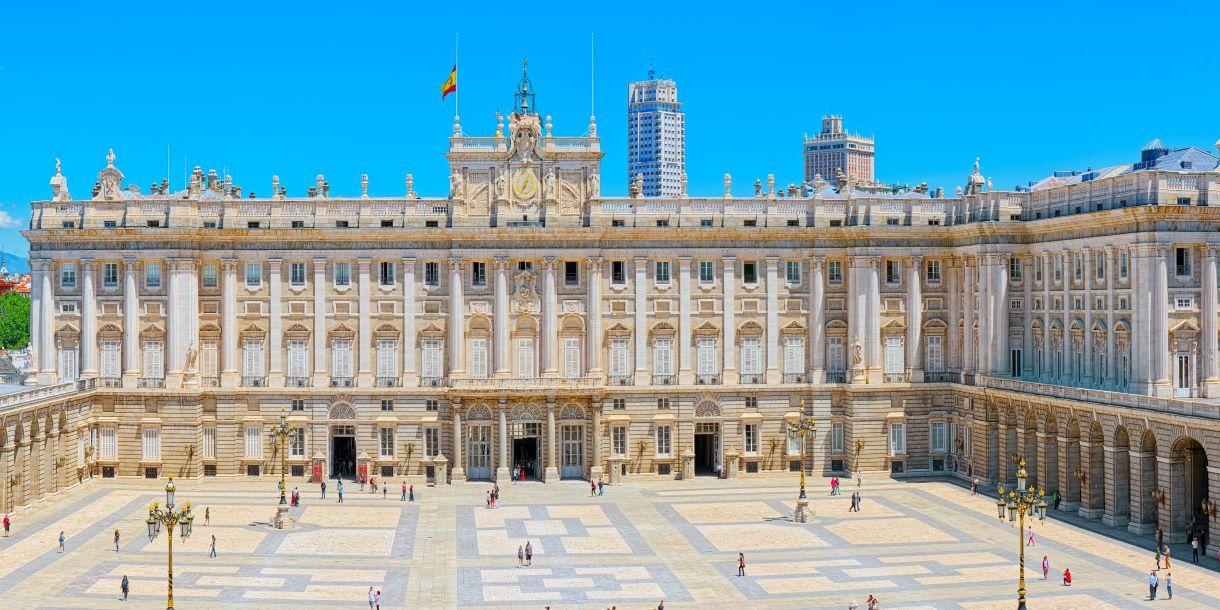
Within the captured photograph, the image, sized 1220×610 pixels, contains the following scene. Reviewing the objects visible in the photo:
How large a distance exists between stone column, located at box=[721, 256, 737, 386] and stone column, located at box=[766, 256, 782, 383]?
203cm

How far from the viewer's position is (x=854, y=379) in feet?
263

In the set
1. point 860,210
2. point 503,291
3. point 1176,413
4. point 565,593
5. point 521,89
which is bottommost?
point 565,593

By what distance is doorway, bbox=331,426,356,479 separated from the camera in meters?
80.1

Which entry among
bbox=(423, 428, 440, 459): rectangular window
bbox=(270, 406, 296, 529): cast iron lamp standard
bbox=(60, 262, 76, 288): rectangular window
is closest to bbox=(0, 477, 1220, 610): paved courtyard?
bbox=(270, 406, 296, 529): cast iron lamp standard

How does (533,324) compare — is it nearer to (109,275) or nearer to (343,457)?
(343,457)

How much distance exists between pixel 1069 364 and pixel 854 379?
12.9m

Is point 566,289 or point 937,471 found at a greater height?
point 566,289

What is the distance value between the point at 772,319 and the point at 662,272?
7336 millimetres

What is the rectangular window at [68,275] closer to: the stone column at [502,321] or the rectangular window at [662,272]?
the stone column at [502,321]

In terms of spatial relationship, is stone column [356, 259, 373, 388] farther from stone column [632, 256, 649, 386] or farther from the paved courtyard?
stone column [632, 256, 649, 386]

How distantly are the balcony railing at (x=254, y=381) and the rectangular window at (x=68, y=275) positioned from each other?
11.5m

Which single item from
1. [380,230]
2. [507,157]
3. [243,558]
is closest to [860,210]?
[507,157]

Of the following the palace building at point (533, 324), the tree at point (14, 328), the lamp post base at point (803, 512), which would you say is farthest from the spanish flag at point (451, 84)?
the tree at point (14, 328)

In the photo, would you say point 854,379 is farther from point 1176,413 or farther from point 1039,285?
point 1176,413
